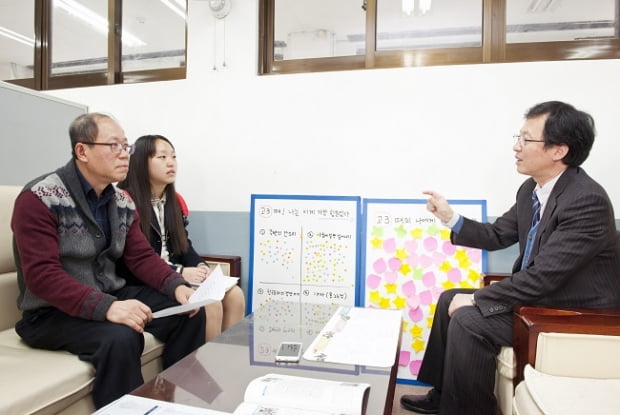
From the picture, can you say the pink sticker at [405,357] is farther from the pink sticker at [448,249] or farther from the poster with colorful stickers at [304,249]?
the pink sticker at [448,249]

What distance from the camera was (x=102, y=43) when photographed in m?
3.14

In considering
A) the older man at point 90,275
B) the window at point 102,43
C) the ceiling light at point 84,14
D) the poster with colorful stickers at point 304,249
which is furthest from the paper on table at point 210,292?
the ceiling light at point 84,14

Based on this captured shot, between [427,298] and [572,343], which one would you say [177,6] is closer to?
[427,298]

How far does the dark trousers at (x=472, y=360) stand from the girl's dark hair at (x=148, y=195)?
141cm

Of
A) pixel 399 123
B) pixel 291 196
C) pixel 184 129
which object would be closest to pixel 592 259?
pixel 399 123

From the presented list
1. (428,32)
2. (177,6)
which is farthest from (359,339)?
(177,6)

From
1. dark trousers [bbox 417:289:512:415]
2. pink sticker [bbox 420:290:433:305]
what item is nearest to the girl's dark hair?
pink sticker [bbox 420:290:433:305]

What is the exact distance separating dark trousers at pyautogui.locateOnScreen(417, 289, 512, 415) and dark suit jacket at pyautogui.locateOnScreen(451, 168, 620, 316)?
53 millimetres

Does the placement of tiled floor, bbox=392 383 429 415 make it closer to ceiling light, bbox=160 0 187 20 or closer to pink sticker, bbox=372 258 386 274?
pink sticker, bbox=372 258 386 274

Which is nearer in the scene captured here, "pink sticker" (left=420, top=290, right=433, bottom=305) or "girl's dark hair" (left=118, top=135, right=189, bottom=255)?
"girl's dark hair" (left=118, top=135, right=189, bottom=255)

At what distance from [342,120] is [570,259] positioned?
4.70 ft

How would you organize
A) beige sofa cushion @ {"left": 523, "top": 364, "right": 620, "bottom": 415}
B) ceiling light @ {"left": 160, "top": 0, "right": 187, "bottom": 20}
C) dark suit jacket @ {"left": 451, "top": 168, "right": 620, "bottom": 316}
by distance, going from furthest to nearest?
ceiling light @ {"left": 160, "top": 0, "right": 187, "bottom": 20} < dark suit jacket @ {"left": 451, "top": 168, "right": 620, "bottom": 316} < beige sofa cushion @ {"left": 523, "top": 364, "right": 620, "bottom": 415}

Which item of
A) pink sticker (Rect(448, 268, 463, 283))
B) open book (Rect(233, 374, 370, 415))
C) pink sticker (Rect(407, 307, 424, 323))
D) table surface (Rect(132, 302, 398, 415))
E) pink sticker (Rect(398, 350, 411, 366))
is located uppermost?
pink sticker (Rect(448, 268, 463, 283))

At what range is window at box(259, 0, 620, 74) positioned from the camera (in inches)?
91.0
